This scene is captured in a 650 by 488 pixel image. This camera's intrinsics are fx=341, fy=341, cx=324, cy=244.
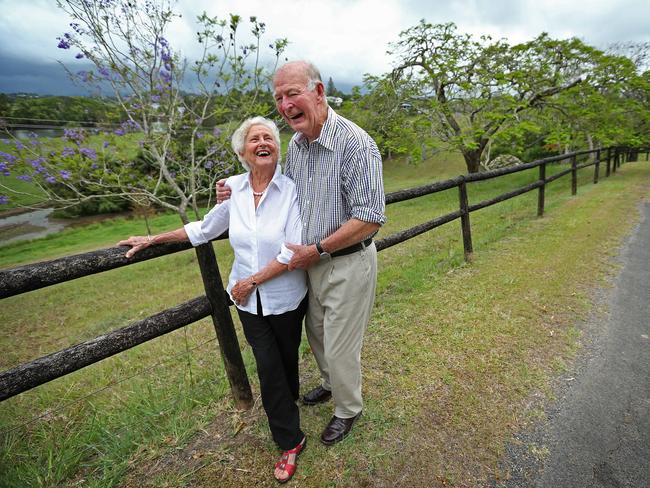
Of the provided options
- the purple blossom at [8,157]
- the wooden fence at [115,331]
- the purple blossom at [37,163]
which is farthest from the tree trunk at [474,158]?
the wooden fence at [115,331]

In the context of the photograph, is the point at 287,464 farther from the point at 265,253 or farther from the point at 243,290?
the point at 265,253

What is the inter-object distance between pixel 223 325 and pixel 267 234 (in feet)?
2.55

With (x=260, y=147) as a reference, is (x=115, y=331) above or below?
below

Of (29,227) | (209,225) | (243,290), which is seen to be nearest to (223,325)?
(243,290)

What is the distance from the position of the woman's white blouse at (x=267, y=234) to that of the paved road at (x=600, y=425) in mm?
1389

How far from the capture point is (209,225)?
1852 mm

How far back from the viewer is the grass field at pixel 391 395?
1.79 meters

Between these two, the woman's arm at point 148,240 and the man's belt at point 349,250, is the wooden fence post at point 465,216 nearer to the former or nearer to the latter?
the man's belt at point 349,250

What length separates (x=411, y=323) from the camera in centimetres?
312

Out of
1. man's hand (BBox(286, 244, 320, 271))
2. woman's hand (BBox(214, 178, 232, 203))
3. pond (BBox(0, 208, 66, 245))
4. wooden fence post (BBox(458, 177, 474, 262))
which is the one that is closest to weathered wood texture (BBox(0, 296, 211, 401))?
woman's hand (BBox(214, 178, 232, 203))

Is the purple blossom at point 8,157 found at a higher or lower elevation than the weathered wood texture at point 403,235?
higher

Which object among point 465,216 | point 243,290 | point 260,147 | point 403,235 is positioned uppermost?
point 260,147

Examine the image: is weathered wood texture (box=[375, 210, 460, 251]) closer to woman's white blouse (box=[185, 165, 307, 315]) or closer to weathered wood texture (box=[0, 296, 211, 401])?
woman's white blouse (box=[185, 165, 307, 315])

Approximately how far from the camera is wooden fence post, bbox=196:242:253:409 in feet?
6.56
